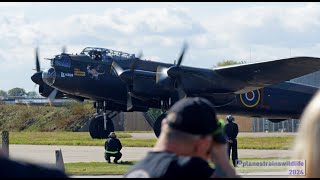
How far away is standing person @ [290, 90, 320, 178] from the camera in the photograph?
3.28 meters

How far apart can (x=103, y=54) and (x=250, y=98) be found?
7.24 m

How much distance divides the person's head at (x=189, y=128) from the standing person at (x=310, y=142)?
1.90 feet

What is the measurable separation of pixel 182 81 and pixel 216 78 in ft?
6.94

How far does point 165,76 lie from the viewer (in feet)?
101

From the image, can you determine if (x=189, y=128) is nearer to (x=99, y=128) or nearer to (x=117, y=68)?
(x=117, y=68)

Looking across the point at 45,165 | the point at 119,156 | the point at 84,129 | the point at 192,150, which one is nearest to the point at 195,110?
the point at 192,150

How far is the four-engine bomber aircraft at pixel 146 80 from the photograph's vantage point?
3066cm

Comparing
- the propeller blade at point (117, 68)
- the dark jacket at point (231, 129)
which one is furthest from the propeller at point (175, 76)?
the dark jacket at point (231, 129)

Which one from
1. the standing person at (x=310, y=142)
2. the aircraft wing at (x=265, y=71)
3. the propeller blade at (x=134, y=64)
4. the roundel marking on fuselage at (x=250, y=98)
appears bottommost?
the roundel marking on fuselage at (x=250, y=98)

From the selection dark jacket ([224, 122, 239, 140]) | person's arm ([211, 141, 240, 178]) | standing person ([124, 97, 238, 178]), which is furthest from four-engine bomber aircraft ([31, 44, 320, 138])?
standing person ([124, 97, 238, 178])

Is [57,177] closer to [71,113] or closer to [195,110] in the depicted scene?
[195,110]

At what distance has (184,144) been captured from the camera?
387 centimetres

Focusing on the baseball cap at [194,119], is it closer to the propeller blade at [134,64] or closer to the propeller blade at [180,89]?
the propeller blade at [180,89]

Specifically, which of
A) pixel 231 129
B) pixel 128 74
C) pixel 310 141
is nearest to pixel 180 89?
pixel 128 74
